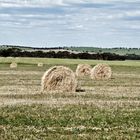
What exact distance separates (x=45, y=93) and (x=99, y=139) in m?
15.2

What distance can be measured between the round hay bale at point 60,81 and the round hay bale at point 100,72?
1678 cm

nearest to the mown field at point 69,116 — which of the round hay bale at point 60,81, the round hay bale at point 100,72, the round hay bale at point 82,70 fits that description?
the round hay bale at point 60,81

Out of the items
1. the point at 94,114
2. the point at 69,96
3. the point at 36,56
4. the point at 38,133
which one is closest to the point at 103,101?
the point at 69,96

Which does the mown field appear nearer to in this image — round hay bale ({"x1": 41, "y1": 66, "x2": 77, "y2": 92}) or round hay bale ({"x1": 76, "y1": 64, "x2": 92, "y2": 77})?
round hay bale ({"x1": 41, "y1": 66, "x2": 77, "y2": 92})

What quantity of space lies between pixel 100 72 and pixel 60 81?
17500 millimetres

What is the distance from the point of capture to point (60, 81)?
32844 millimetres

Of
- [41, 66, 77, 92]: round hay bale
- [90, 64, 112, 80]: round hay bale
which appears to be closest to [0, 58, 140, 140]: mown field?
[41, 66, 77, 92]: round hay bale

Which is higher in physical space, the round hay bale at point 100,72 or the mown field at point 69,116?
the round hay bale at point 100,72

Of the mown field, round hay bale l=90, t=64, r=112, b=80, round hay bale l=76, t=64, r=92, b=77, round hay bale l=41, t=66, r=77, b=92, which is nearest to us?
the mown field

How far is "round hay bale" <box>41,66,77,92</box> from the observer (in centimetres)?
3253

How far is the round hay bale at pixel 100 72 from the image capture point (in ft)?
163

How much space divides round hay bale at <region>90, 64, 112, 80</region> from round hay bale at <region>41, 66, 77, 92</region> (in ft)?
55.1

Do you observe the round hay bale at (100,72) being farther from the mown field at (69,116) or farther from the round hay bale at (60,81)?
the mown field at (69,116)

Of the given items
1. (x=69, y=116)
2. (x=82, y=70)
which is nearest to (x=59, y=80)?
(x=69, y=116)
